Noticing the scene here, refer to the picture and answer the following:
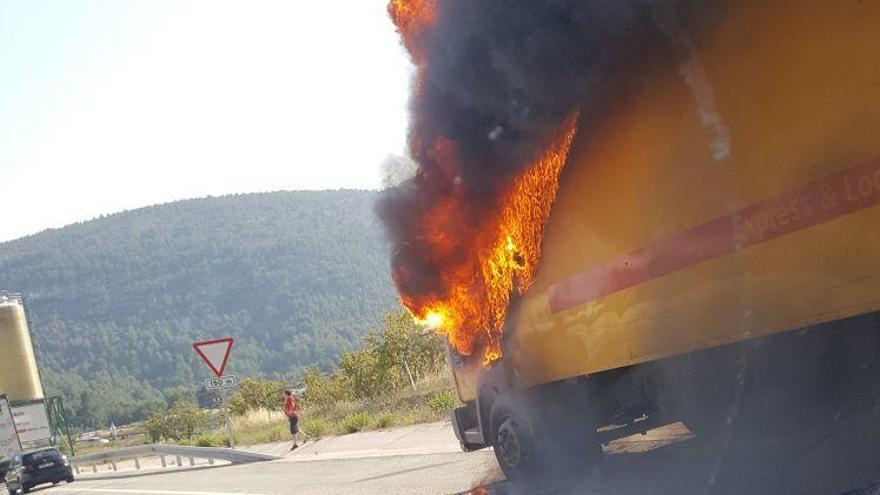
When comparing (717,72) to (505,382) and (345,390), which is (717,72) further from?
(345,390)

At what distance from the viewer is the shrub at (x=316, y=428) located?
2115cm

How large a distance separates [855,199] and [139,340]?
507 ft

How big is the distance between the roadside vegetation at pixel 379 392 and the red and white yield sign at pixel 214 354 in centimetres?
289

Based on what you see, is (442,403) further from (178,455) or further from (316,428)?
(178,455)

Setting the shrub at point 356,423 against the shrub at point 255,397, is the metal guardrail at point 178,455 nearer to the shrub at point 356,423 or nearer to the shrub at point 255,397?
the shrub at point 356,423

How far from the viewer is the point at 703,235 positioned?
16.8 ft

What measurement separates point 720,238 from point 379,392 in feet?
68.7

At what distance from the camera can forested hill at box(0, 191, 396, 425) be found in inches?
5276

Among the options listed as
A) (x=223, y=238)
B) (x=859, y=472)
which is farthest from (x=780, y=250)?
(x=223, y=238)

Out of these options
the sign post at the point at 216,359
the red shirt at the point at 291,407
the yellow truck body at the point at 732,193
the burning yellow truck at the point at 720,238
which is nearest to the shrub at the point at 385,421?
the red shirt at the point at 291,407

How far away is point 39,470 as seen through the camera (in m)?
27.3

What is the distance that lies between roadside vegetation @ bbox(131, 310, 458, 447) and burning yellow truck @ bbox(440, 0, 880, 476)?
1032cm

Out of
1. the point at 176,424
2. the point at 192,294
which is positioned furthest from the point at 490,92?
the point at 192,294

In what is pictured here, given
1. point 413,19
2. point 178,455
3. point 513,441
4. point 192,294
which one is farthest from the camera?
point 192,294
